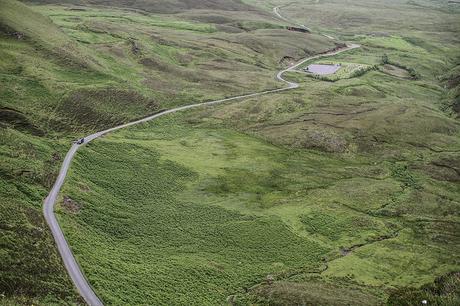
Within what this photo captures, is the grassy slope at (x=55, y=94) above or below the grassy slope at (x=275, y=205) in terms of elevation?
above

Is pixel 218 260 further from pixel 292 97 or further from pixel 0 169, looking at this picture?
pixel 292 97

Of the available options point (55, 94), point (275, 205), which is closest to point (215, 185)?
point (275, 205)

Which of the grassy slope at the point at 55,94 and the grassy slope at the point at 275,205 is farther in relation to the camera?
the grassy slope at the point at 275,205

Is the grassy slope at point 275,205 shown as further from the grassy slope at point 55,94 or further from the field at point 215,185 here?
the grassy slope at point 55,94

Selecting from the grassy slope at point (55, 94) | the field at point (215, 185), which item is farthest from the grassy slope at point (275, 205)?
the grassy slope at point (55, 94)

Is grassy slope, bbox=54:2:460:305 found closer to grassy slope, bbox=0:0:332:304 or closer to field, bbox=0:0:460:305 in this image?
field, bbox=0:0:460:305

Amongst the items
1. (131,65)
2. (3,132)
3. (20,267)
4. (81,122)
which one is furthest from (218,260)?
(131,65)
